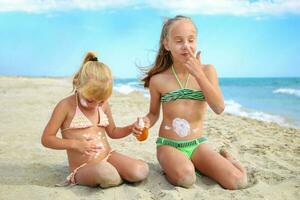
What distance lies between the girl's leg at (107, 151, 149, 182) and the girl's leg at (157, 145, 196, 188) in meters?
0.22

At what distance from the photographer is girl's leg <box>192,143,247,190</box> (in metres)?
3.74

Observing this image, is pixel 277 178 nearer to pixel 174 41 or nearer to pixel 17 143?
pixel 174 41

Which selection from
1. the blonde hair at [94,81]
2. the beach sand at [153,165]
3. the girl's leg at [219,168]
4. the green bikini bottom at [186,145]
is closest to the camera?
the beach sand at [153,165]

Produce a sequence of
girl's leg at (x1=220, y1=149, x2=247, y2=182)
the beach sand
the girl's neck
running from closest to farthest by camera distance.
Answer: the beach sand, girl's leg at (x1=220, y1=149, x2=247, y2=182), the girl's neck

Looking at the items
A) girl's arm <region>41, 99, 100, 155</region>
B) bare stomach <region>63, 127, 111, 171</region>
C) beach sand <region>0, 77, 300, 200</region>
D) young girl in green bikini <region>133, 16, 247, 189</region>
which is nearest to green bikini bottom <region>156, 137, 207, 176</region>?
young girl in green bikini <region>133, 16, 247, 189</region>

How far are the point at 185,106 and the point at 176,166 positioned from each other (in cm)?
63

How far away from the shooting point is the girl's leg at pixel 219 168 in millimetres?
3743

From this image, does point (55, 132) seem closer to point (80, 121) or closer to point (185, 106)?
point (80, 121)

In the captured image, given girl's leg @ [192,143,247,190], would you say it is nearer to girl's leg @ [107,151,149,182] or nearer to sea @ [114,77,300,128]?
girl's leg @ [107,151,149,182]

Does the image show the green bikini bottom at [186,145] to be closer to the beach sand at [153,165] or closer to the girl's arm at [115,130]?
the beach sand at [153,165]

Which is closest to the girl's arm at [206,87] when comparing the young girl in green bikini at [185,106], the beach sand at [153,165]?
the young girl in green bikini at [185,106]

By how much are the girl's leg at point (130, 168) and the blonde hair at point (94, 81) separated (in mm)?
600

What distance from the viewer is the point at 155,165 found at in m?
4.43

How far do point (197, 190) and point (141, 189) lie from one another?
0.48 meters
